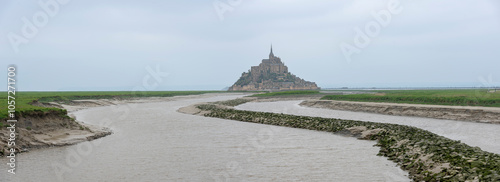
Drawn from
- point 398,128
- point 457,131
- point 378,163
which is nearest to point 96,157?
point 378,163

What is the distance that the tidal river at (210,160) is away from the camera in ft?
42.0

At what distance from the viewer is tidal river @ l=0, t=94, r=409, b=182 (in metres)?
12.8

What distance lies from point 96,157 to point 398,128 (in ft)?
57.0

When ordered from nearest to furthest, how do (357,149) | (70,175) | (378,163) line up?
(70,175) → (378,163) → (357,149)

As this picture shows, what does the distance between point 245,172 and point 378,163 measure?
217 inches

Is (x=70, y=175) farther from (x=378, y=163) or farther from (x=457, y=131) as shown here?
(x=457, y=131)

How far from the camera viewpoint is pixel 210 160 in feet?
51.4

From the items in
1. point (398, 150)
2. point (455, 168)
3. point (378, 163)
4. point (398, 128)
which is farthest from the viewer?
point (398, 128)

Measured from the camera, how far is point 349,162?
48.9 ft

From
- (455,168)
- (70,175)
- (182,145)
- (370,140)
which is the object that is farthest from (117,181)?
(370,140)

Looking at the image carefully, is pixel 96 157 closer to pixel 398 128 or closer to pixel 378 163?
pixel 378 163

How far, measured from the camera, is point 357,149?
17.9 m

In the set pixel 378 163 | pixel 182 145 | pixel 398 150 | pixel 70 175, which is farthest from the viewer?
pixel 182 145

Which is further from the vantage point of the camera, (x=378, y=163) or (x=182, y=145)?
(x=182, y=145)
